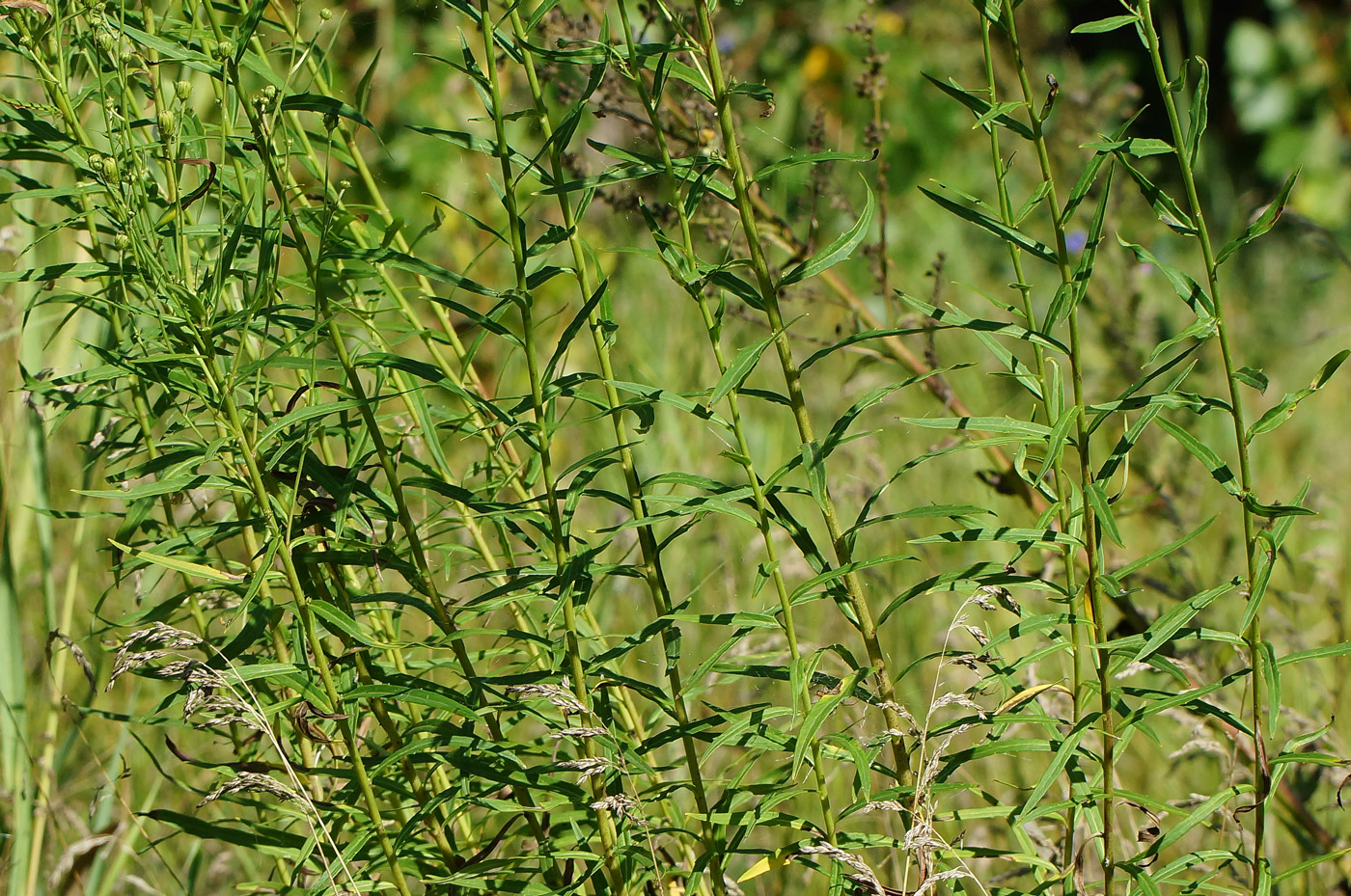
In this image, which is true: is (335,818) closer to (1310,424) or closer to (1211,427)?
(1211,427)

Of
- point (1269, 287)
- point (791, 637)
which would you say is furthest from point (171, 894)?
point (1269, 287)

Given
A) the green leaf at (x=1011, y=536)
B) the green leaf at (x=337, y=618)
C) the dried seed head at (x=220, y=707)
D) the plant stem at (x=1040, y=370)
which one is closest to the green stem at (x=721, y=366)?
the green leaf at (x=1011, y=536)

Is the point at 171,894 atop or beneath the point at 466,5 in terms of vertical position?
beneath

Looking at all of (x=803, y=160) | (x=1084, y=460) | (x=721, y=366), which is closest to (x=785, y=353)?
(x=721, y=366)

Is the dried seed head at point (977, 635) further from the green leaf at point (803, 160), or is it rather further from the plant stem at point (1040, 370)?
the green leaf at point (803, 160)

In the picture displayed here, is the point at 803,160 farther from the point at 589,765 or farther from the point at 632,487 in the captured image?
the point at 589,765

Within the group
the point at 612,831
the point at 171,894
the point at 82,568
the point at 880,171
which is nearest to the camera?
the point at 612,831

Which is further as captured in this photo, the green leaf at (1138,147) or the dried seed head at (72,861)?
the dried seed head at (72,861)

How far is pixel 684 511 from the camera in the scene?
89 centimetres

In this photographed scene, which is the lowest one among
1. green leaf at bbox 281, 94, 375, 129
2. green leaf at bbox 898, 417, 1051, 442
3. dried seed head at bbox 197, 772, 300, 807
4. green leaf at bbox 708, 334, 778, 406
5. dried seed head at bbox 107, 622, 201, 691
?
dried seed head at bbox 197, 772, 300, 807

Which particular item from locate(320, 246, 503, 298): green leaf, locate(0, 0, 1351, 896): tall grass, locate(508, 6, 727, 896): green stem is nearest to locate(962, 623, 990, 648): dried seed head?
locate(0, 0, 1351, 896): tall grass

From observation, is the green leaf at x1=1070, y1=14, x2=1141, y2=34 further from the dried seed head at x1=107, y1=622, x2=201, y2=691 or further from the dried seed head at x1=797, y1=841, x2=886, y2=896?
the dried seed head at x1=107, y1=622, x2=201, y2=691

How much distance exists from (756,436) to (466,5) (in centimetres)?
212

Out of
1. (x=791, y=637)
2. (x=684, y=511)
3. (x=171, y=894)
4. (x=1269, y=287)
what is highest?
(x=1269, y=287)
